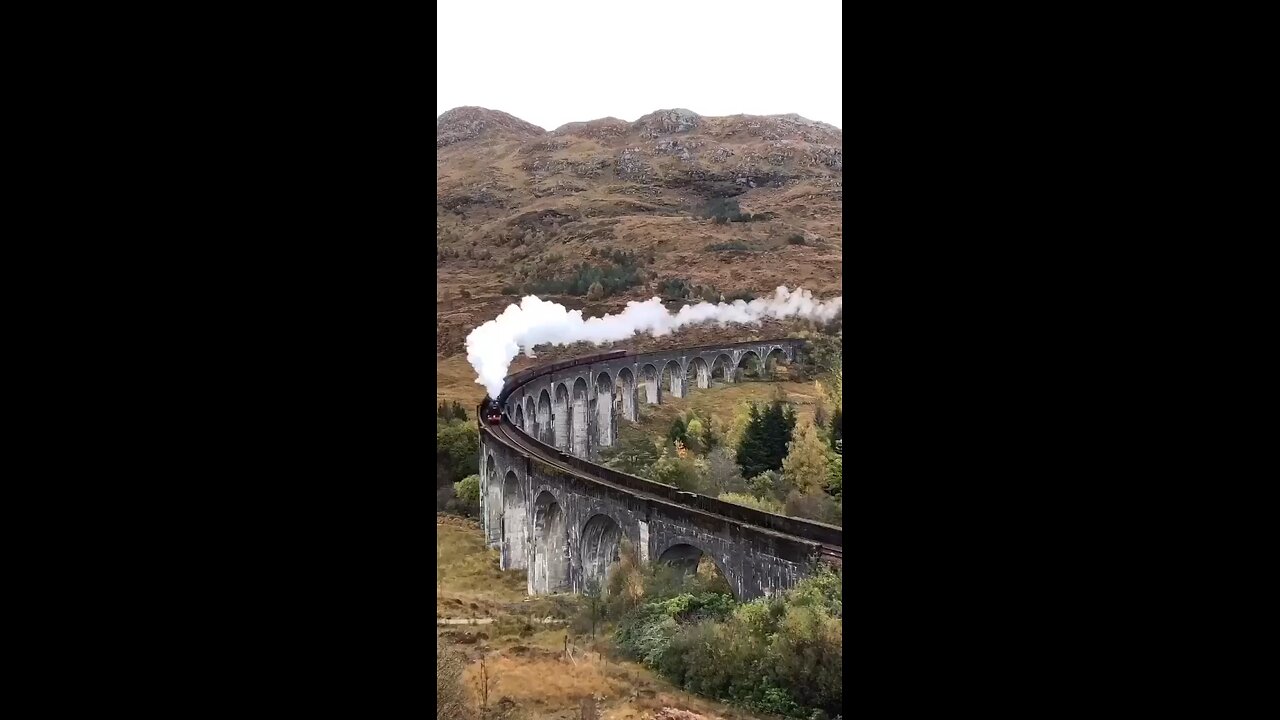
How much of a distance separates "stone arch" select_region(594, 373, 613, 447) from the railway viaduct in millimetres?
2041

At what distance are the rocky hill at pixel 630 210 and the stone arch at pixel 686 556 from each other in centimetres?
2998

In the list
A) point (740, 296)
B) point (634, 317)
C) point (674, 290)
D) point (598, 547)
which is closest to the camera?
point (598, 547)

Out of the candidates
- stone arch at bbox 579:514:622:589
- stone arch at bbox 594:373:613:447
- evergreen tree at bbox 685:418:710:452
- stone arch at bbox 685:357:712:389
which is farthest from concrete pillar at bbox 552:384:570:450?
stone arch at bbox 579:514:622:589

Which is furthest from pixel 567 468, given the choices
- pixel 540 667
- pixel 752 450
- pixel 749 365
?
pixel 749 365

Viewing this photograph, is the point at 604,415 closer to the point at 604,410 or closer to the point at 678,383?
the point at 604,410

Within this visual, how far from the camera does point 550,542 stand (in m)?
17.2

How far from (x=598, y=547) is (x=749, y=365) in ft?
77.4

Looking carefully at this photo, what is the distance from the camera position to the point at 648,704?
11.4 metres

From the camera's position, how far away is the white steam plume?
46719mm

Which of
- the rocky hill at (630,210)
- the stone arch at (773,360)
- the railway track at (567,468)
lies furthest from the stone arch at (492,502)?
the rocky hill at (630,210)

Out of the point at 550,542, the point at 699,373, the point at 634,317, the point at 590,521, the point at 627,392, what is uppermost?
the point at 634,317
